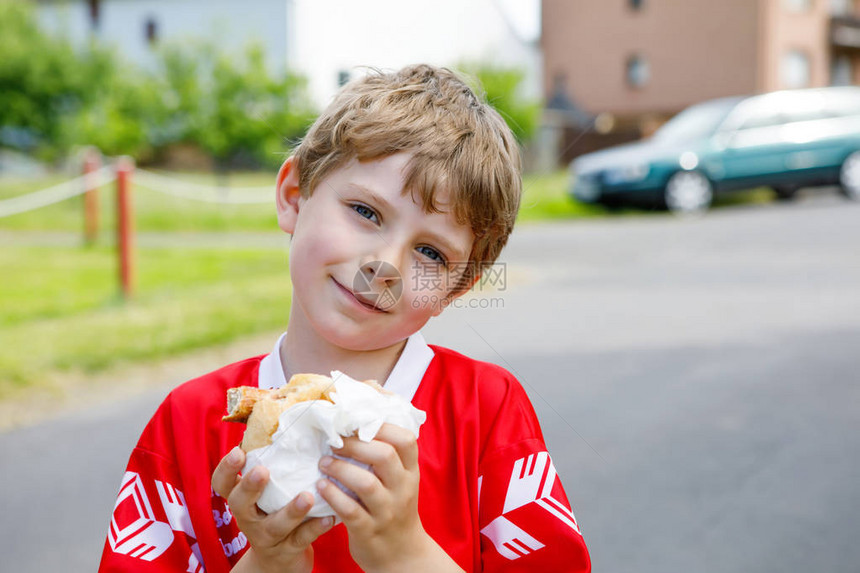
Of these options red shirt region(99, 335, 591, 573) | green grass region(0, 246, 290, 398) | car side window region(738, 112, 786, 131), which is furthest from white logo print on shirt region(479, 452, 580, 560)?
car side window region(738, 112, 786, 131)

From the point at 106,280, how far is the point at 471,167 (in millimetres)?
6246

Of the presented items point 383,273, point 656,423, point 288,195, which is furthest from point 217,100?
point 383,273

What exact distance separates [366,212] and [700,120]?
793cm

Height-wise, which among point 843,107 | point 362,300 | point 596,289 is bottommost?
point 596,289

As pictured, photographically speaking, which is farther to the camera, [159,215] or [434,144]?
[159,215]

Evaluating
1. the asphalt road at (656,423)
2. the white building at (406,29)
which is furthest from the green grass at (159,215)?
the white building at (406,29)

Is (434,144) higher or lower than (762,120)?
lower

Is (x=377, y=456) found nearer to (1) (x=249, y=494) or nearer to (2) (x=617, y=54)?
(1) (x=249, y=494)

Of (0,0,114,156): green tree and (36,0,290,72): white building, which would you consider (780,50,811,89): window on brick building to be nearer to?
(36,0,290,72): white building

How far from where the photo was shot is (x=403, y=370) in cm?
121

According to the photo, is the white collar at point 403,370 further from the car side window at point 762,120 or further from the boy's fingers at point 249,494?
the car side window at point 762,120

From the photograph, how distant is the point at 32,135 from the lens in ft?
74.5

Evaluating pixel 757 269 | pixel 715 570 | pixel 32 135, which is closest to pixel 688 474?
pixel 715 570

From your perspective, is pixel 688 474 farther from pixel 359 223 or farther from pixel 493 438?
pixel 359 223
